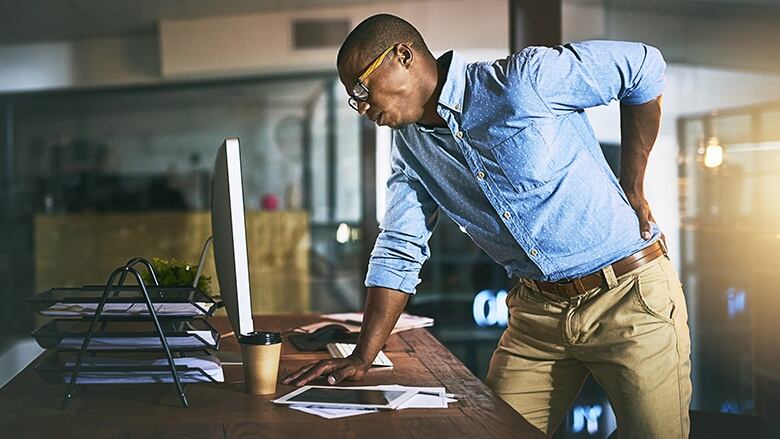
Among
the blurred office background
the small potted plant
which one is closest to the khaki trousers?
the small potted plant

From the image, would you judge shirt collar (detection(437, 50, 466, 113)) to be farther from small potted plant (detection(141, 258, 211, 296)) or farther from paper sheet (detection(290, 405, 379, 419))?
small potted plant (detection(141, 258, 211, 296))

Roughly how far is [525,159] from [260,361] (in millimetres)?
672

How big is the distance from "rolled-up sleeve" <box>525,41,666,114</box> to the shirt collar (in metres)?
0.14

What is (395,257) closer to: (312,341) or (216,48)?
(312,341)

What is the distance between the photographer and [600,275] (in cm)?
201

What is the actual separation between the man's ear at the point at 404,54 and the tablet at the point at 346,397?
643 mm

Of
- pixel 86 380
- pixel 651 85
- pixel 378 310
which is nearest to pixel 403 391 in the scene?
pixel 378 310

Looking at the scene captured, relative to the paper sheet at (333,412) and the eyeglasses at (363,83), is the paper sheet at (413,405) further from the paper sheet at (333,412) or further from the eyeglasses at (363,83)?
the eyeglasses at (363,83)

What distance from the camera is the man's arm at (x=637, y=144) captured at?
6.96 ft

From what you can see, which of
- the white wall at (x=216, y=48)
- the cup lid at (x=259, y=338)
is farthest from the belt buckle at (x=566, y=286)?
the white wall at (x=216, y=48)

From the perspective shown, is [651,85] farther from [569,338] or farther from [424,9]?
[424,9]

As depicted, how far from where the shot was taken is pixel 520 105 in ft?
6.30

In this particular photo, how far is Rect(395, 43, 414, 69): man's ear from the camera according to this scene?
6.26 feet

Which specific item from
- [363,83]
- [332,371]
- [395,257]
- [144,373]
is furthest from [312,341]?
[363,83]
